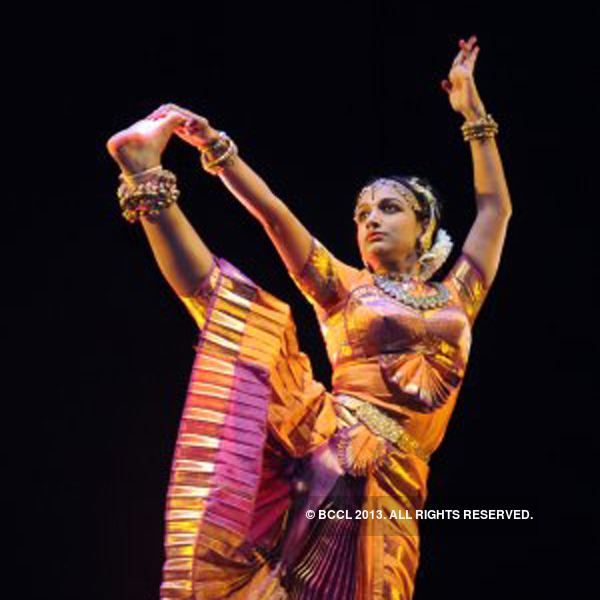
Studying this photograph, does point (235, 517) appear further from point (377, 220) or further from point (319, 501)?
point (377, 220)

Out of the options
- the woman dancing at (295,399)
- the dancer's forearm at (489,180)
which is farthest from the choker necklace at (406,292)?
the dancer's forearm at (489,180)

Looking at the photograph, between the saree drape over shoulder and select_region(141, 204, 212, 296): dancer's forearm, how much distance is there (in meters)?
0.03

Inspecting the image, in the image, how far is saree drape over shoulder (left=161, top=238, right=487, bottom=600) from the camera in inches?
82.7

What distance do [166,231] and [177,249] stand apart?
40 mm

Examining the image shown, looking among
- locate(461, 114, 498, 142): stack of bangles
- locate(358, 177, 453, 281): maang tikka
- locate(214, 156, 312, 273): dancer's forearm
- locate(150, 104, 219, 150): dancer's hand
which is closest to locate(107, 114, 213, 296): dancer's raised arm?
locate(150, 104, 219, 150): dancer's hand

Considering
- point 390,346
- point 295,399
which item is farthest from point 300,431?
point 390,346

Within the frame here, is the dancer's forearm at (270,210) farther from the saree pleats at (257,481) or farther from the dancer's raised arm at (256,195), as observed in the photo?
the saree pleats at (257,481)

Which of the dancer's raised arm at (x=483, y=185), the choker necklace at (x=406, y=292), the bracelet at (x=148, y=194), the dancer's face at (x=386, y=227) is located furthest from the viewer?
the dancer's raised arm at (x=483, y=185)

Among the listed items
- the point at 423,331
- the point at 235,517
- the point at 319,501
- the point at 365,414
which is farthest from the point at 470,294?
the point at 235,517

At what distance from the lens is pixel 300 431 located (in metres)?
2.34

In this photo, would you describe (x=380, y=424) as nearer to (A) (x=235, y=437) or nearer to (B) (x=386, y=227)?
(A) (x=235, y=437)

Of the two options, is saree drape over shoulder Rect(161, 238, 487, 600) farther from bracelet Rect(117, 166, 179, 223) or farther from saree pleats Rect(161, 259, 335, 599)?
bracelet Rect(117, 166, 179, 223)

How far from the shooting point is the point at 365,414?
7.93 feet

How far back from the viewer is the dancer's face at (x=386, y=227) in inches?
104
